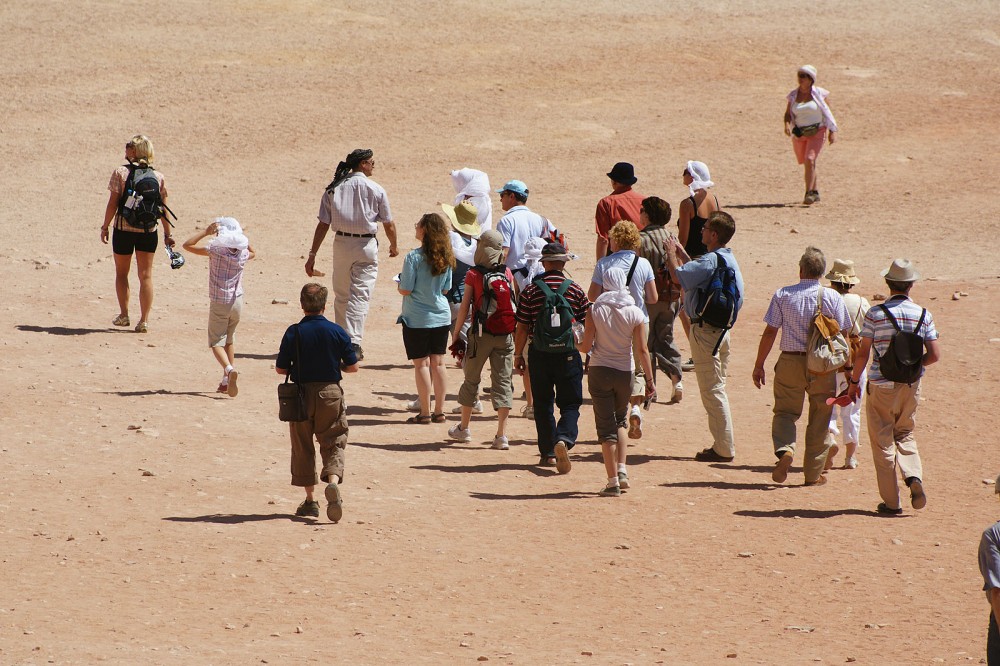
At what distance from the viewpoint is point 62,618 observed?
709 cm

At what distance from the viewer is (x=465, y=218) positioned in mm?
11758

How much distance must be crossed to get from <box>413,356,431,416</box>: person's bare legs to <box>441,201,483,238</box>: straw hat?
117cm

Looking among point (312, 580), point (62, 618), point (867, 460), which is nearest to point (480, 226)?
point (867, 460)

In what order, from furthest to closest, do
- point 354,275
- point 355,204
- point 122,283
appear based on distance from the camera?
point 122,283, point 354,275, point 355,204

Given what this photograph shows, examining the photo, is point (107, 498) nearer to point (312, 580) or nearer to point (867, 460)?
point (312, 580)

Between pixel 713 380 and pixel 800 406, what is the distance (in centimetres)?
87

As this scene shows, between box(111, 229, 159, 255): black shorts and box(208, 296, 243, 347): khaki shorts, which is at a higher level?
box(111, 229, 159, 255): black shorts

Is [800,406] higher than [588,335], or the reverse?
[588,335]

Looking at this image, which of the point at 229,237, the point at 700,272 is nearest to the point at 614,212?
the point at 700,272

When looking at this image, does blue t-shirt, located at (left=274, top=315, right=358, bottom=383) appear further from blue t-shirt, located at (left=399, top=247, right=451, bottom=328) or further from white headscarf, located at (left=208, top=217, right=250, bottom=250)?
white headscarf, located at (left=208, top=217, right=250, bottom=250)

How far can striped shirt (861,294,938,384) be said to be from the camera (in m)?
8.78

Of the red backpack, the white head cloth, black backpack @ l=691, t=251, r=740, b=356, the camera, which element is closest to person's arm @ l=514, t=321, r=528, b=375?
the red backpack

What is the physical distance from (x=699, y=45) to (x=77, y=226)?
1428 cm

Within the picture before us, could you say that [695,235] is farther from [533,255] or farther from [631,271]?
[631,271]
